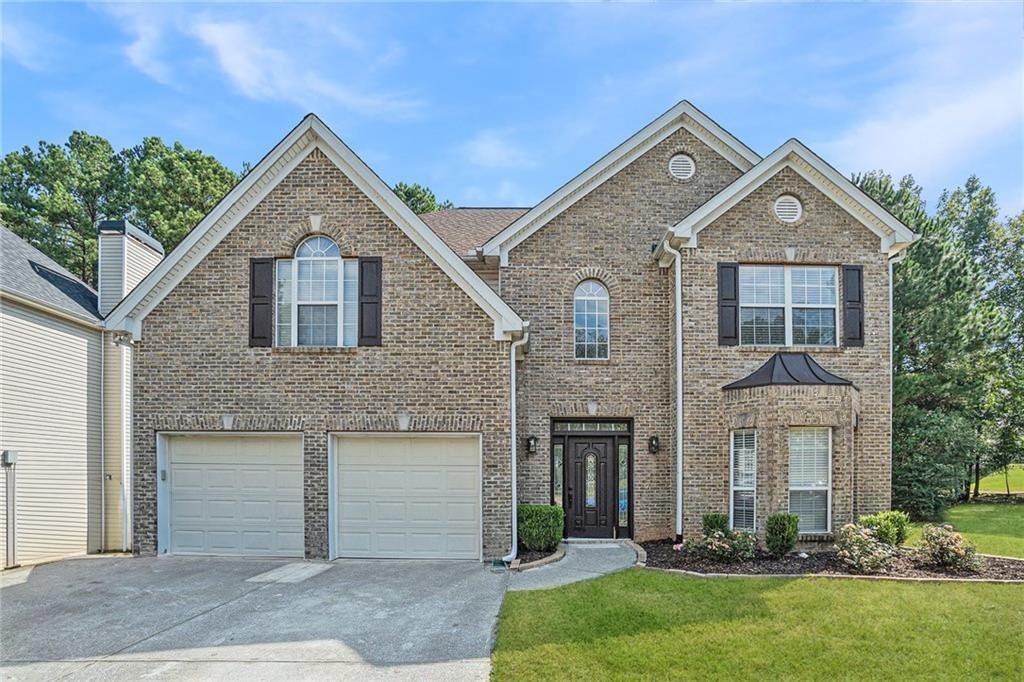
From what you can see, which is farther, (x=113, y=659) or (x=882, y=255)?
(x=882, y=255)

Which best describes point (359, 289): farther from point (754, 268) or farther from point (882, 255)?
point (882, 255)

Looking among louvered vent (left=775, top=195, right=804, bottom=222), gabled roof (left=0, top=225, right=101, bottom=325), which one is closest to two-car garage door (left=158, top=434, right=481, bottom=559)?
gabled roof (left=0, top=225, right=101, bottom=325)

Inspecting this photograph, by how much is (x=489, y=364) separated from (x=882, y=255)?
7.61 m

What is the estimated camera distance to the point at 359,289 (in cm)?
1102

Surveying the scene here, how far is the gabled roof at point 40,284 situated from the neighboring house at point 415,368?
6.02 ft

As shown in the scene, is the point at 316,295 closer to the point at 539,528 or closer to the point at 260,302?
the point at 260,302

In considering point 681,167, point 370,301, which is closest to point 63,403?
point 370,301

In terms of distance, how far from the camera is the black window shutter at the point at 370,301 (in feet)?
35.9

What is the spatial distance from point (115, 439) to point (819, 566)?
13011 millimetres

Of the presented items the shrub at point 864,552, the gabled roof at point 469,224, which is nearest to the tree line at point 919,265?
the shrub at point 864,552

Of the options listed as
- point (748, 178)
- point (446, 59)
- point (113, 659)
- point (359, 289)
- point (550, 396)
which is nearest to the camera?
point (113, 659)

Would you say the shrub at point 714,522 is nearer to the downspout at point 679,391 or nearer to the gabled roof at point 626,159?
the downspout at point 679,391

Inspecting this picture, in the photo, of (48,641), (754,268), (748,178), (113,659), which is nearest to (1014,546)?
(754,268)

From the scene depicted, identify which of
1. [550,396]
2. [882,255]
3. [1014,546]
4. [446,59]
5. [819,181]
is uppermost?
[446,59]
